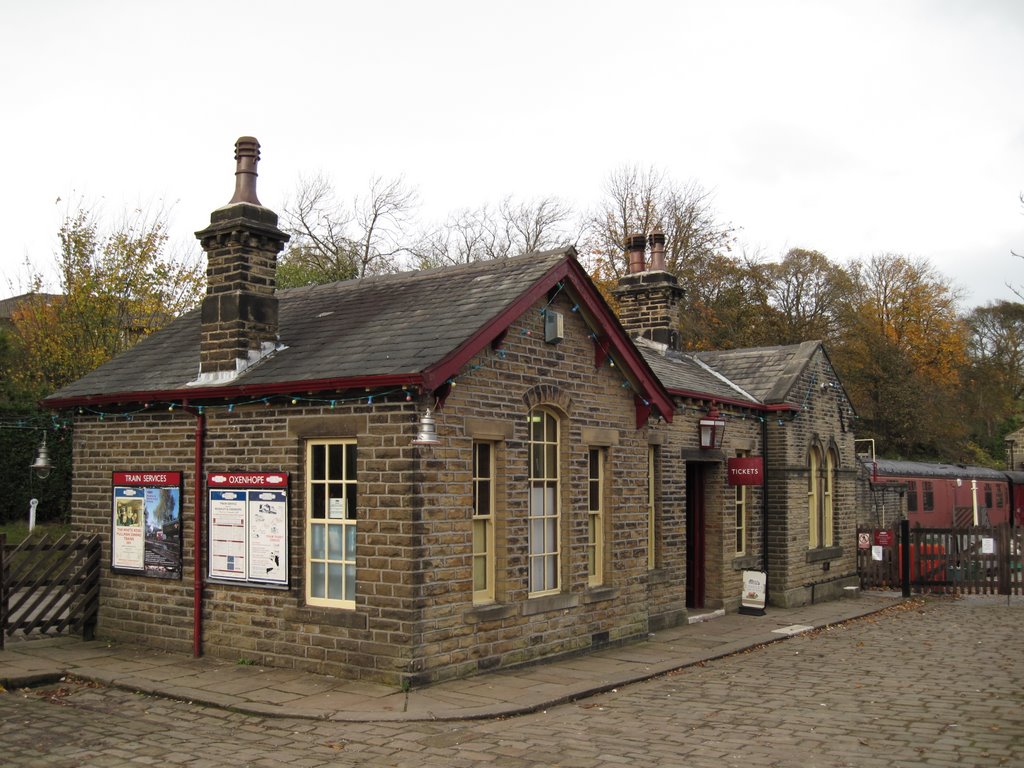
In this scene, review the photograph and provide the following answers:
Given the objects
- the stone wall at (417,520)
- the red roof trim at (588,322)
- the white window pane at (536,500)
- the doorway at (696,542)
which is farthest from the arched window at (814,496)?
the white window pane at (536,500)

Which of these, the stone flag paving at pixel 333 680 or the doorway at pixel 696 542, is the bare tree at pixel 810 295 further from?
the stone flag paving at pixel 333 680

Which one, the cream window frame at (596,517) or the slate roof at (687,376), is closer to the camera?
the cream window frame at (596,517)

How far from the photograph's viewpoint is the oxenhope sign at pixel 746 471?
55.5ft

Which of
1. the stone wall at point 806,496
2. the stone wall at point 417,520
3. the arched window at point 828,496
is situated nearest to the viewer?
the stone wall at point 417,520

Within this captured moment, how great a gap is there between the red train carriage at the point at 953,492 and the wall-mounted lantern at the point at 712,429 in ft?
36.9

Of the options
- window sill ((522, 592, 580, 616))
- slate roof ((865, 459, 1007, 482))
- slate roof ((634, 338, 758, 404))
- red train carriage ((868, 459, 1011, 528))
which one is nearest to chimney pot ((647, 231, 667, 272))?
slate roof ((634, 338, 758, 404))

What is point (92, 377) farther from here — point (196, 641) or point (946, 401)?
point (946, 401)

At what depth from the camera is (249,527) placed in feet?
36.7

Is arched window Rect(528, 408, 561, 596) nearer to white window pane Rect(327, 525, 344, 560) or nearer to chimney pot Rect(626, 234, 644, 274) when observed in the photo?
white window pane Rect(327, 525, 344, 560)

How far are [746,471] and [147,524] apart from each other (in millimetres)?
10042

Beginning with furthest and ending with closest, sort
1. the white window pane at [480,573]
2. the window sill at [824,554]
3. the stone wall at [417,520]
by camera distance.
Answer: the window sill at [824,554]
the white window pane at [480,573]
the stone wall at [417,520]

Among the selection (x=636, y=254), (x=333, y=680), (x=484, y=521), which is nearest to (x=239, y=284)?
(x=484, y=521)

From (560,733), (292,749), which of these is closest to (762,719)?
(560,733)

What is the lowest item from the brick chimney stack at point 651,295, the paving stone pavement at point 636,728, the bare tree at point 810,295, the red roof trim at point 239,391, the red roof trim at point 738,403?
the paving stone pavement at point 636,728
